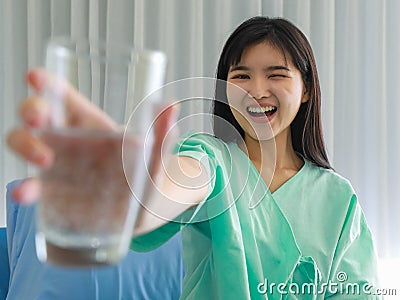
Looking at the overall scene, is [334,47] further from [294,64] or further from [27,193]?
[27,193]

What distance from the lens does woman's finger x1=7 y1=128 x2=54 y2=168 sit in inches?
12.5

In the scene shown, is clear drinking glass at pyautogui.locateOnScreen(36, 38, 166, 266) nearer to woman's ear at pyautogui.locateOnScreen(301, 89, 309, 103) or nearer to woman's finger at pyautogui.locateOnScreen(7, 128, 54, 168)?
woman's finger at pyautogui.locateOnScreen(7, 128, 54, 168)

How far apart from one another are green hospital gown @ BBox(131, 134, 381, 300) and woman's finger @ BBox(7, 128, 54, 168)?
1.38 ft

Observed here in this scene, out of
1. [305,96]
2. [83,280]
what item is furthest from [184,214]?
[83,280]

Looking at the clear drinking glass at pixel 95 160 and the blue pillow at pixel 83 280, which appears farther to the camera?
the blue pillow at pixel 83 280

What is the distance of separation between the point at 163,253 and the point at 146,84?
3.84 ft

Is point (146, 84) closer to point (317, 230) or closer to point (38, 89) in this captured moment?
point (38, 89)

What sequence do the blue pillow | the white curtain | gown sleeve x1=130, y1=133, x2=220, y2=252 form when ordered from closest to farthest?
gown sleeve x1=130, y1=133, x2=220, y2=252 < the blue pillow < the white curtain

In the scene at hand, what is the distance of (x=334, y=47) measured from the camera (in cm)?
194

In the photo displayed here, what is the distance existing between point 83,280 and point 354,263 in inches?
24.9

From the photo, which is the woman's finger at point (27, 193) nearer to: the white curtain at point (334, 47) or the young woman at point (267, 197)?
the young woman at point (267, 197)

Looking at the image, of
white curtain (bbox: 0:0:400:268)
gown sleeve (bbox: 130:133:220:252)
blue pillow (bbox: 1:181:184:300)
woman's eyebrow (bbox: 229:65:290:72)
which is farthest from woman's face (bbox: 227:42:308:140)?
white curtain (bbox: 0:0:400:268)

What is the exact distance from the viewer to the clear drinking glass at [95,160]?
1.05 ft
